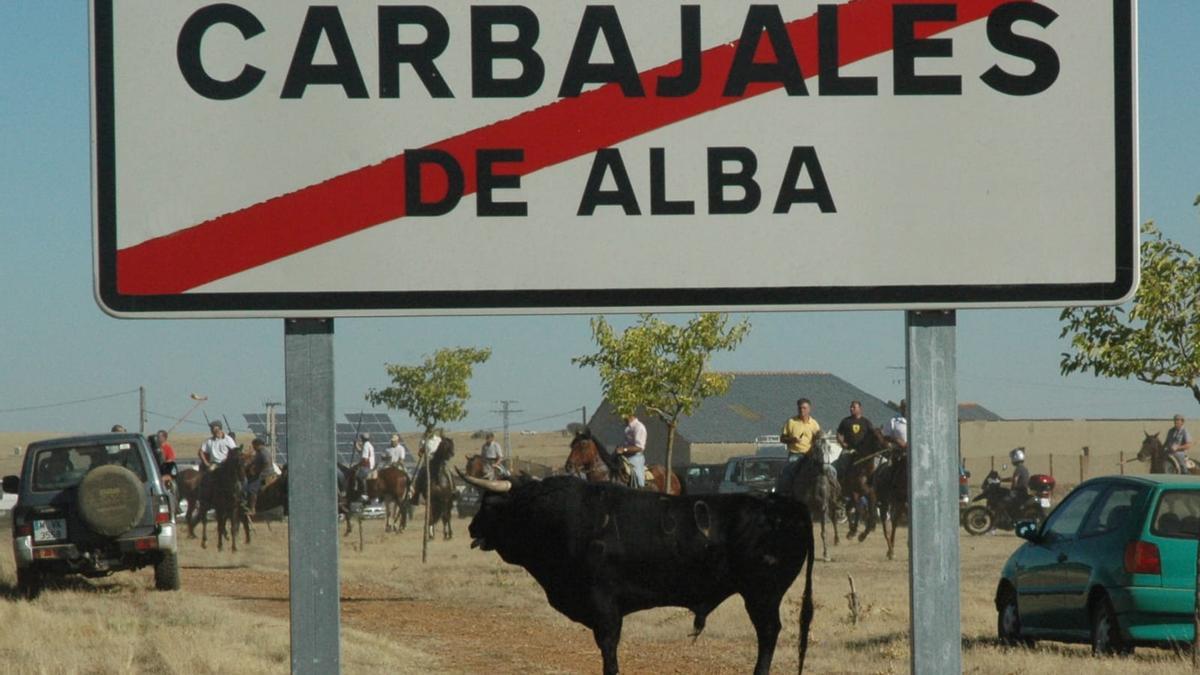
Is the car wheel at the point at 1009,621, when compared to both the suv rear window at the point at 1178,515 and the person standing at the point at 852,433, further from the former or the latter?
the person standing at the point at 852,433

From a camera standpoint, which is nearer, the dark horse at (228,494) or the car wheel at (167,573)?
the car wheel at (167,573)

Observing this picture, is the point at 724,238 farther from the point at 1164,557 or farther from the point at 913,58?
the point at 1164,557

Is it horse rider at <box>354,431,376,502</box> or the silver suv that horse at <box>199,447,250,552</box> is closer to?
horse rider at <box>354,431,376,502</box>

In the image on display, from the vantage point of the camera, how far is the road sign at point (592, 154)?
11.1 ft

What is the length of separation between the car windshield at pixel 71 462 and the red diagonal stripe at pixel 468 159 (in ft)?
65.4

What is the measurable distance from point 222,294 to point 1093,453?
9425 cm

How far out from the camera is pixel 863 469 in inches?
1129

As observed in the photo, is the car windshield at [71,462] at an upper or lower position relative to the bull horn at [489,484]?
lower

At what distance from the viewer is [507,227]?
341cm

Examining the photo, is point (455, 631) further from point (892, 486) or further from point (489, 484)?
point (892, 486)

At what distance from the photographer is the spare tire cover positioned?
70.7 ft

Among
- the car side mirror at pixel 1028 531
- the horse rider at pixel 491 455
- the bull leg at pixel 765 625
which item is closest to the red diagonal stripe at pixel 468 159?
the bull leg at pixel 765 625

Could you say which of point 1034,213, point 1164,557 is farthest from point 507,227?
point 1164,557

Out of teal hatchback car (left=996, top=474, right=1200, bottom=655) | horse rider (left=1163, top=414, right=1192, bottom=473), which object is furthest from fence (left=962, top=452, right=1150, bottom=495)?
teal hatchback car (left=996, top=474, right=1200, bottom=655)
